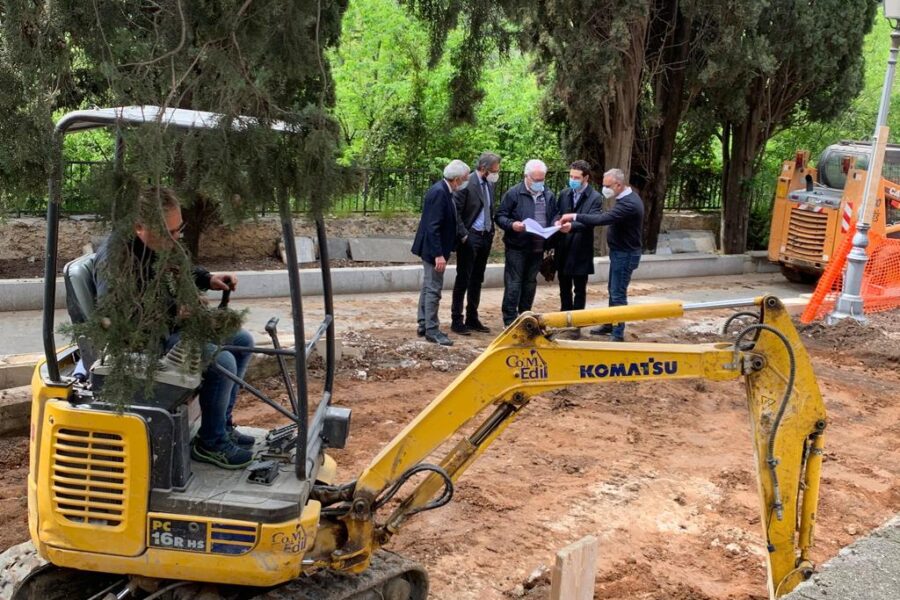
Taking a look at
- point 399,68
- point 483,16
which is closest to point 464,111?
point 483,16

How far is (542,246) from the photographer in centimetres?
984

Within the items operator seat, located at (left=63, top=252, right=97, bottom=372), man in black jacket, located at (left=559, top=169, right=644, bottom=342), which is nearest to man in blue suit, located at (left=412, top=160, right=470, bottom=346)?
man in black jacket, located at (left=559, top=169, right=644, bottom=342)

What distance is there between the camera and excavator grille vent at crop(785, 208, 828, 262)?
14.2 meters

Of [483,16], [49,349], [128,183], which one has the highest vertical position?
[483,16]

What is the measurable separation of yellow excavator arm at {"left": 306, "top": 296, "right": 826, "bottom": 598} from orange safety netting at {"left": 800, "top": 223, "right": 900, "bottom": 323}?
821 centimetres

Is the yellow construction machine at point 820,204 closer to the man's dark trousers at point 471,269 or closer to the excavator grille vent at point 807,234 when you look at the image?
the excavator grille vent at point 807,234

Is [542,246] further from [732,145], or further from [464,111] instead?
[732,145]

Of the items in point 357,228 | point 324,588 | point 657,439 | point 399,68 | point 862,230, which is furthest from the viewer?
point 399,68

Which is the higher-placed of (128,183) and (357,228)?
(128,183)

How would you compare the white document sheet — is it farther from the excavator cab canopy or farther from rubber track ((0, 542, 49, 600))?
rubber track ((0, 542, 49, 600))

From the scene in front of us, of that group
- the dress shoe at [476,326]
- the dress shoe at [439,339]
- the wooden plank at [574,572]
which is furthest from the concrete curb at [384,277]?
the wooden plank at [574,572]

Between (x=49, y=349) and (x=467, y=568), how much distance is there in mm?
2567

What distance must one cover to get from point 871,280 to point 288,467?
33.8 ft

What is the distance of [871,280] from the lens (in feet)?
40.9
